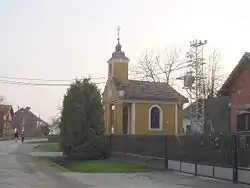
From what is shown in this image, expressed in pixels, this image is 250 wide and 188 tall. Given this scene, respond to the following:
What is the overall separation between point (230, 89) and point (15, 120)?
4288 inches

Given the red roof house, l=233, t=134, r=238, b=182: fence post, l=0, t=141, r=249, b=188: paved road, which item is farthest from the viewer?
the red roof house

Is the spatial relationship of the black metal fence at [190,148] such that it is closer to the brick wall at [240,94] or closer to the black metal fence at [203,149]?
the black metal fence at [203,149]

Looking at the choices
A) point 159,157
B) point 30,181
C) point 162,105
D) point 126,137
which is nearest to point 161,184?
point 30,181

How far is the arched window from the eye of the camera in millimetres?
51934

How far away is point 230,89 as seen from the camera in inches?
1383

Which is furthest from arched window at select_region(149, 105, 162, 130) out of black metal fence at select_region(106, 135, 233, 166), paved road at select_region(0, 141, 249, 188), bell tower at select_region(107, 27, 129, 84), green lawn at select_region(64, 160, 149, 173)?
paved road at select_region(0, 141, 249, 188)

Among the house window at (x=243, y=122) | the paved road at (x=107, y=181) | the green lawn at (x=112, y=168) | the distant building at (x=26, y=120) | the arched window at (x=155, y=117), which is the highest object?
the distant building at (x=26, y=120)

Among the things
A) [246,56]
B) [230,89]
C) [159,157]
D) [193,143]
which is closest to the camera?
[193,143]

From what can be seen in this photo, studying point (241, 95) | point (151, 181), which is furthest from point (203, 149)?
point (241, 95)

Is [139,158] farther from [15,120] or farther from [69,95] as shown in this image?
[15,120]

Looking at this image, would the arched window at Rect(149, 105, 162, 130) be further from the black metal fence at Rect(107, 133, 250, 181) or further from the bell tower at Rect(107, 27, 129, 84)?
the black metal fence at Rect(107, 133, 250, 181)

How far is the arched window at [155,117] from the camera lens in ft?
170

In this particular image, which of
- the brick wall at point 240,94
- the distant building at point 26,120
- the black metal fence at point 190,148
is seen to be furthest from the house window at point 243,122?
the distant building at point 26,120

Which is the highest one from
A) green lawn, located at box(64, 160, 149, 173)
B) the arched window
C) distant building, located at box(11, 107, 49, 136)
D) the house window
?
distant building, located at box(11, 107, 49, 136)
